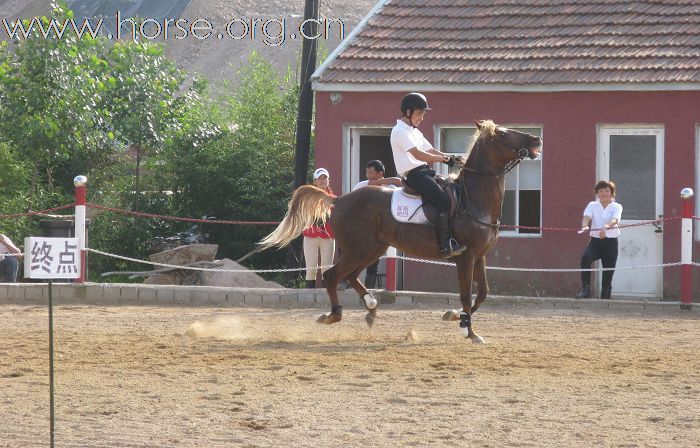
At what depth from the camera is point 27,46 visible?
2394 centimetres

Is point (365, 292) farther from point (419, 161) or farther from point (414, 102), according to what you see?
point (414, 102)

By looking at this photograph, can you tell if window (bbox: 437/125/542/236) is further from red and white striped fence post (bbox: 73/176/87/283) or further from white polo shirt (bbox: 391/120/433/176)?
white polo shirt (bbox: 391/120/433/176)

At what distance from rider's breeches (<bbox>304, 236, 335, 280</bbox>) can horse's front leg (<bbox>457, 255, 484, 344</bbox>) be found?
504cm

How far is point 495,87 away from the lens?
64.3 feet

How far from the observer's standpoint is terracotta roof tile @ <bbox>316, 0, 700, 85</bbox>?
1912cm

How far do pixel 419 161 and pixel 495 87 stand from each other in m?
6.65

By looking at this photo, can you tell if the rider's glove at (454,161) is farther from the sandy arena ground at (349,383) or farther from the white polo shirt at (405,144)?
the sandy arena ground at (349,383)

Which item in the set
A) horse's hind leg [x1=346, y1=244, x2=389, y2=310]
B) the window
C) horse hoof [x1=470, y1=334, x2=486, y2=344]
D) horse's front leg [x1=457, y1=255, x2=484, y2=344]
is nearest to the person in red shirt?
the window

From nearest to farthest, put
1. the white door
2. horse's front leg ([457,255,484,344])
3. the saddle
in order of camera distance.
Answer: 1. horse's front leg ([457,255,484,344])
2. the saddle
3. the white door

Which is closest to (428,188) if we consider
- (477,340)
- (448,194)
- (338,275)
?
(448,194)

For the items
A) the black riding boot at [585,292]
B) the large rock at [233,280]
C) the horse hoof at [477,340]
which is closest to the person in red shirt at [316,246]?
the large rock at [233,280]

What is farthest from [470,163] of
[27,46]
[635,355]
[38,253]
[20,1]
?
[20,1]

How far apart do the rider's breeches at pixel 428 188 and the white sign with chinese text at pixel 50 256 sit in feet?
18.7

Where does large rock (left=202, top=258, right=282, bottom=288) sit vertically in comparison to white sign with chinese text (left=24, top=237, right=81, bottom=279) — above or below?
below
